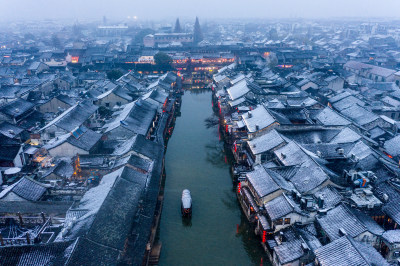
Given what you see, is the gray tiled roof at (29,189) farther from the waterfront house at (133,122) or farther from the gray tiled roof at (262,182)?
the gray tiled roof at (262,182)

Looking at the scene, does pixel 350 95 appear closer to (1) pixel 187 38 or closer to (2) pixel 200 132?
(2) pixel 200 132

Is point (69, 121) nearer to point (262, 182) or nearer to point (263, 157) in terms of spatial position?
point (263, 157)

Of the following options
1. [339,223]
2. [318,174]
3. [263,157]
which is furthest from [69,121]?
[339,223]

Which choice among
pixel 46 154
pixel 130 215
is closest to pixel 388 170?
pixel 130 215

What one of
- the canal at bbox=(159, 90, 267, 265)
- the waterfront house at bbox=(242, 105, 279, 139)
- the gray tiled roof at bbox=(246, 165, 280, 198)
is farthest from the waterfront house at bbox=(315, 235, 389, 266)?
the waterfront house at bbox=(242, 105, 279, 139)

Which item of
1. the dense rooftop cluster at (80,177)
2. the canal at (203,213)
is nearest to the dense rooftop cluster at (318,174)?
the canal at (203,213)

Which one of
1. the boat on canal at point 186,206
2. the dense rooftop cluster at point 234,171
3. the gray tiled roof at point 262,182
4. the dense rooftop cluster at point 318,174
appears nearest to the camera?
the dense rooftop cluster at point 234,171

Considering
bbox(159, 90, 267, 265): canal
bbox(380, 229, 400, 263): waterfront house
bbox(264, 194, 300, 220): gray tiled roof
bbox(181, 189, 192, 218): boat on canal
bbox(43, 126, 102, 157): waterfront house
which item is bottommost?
bbox(159, 90, 267, 265): canal

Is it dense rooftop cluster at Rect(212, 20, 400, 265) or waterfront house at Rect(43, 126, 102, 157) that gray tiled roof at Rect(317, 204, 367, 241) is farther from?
waterfront house at Rect(43, 126, 102, 157)

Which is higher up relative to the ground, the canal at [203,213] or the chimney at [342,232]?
the chimney at [342,232]
